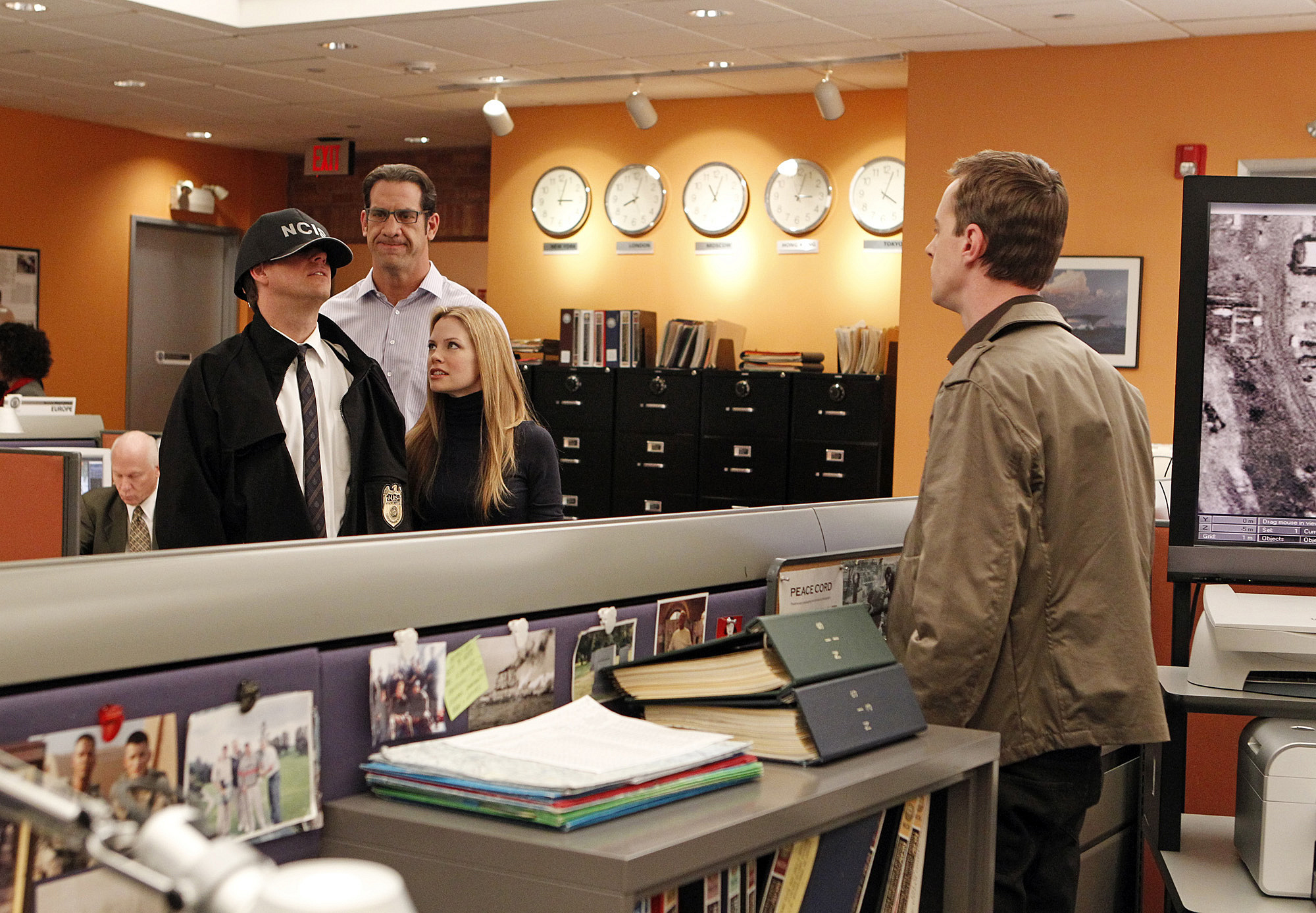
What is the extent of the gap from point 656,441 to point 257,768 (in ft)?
23.8

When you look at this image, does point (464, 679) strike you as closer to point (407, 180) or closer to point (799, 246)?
point (407, 180)

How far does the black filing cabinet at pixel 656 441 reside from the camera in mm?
8047

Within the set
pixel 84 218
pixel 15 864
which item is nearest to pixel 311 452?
pixel 15 864

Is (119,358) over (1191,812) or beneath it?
over

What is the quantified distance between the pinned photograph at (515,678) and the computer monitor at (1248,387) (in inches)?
47.1

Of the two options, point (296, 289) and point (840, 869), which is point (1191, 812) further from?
point (296, 289)

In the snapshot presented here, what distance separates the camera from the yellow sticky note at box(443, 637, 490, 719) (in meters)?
1.05

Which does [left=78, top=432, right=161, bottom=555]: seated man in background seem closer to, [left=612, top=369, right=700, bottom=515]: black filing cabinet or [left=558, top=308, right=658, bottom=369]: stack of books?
[left=612, top=369, right=700, bottom=515]: black filing cabinet

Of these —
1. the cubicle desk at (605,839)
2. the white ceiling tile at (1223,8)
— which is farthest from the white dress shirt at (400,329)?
the white ceiling tile at (1223,8)

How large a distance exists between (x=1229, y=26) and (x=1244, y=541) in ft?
17.4

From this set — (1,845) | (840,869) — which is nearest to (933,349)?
(840,869)

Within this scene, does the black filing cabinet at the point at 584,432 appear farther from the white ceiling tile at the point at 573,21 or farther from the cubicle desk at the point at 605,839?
the cubicle desk at the point at 605,839

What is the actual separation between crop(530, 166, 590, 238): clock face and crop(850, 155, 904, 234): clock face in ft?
6.43

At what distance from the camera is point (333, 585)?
0.97 m
